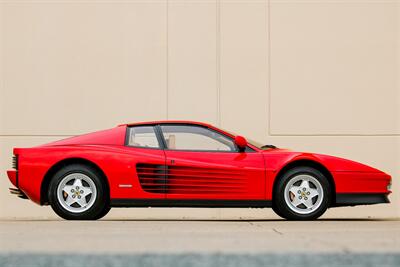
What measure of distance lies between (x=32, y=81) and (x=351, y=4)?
5524mm

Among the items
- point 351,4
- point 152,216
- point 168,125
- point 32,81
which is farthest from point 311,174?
point 32,81

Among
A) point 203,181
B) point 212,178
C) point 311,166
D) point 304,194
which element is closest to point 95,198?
point 203,181

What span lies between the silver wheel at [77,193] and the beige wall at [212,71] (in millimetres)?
3965

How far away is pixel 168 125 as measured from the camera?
910 cm

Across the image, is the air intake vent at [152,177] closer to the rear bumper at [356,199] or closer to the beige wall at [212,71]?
the rear bumper at [356,199]

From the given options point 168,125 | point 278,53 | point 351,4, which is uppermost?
point 351,4

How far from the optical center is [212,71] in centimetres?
1258

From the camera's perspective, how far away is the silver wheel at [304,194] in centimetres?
859

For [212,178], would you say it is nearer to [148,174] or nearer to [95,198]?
[148,174]

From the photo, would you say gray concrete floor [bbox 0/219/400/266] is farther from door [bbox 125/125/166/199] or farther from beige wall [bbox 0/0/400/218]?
A: beige wall [bbox 0/0/400/218]

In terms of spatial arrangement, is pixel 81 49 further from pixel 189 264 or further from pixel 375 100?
pixel 189 264

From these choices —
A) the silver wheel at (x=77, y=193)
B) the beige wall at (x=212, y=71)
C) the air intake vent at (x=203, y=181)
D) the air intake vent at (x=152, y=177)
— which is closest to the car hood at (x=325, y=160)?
the air intake vent at (x=203, y=181)

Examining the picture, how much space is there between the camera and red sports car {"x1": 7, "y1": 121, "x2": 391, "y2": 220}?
28.0 ft

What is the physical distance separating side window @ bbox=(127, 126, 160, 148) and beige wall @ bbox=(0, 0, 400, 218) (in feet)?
11.1
